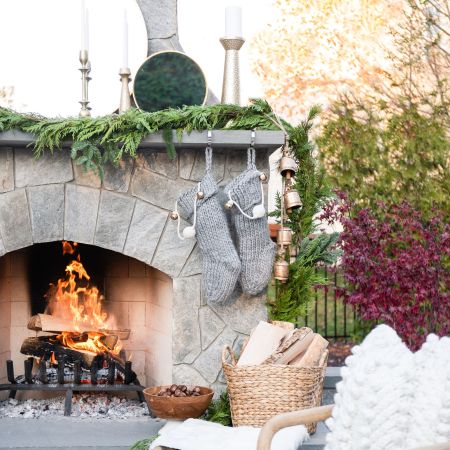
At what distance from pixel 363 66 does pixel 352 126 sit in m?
1.49

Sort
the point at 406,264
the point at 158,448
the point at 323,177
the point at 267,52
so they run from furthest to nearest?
the point at 267,52
the point at 406,264
the point at 323,177
the point at 158,448

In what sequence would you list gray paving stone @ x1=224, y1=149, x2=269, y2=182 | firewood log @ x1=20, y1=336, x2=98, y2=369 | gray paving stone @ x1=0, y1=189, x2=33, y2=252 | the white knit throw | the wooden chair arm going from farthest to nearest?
1. firewood log @ x1=20, y1=336, x2=98, y2=369
2. gray paving stone @ x1=224, y1=149, x2=269, y2=182
3. gray paving stone @ x1=0, y1=189, x2=33, y2=252
4. the wooden chair arm
5. the white knit throw

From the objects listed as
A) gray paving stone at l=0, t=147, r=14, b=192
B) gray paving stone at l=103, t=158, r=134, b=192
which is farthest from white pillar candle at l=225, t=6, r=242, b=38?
gray paving stone at l=0, t=147, r=14, b=192

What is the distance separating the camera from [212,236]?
3.76 metres

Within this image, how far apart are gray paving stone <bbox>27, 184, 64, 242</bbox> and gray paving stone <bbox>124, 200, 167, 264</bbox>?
33cm

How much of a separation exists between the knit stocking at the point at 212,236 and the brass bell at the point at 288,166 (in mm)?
347

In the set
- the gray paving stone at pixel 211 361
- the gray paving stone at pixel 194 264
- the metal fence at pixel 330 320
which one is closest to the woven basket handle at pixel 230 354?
the gray paving stone at pixel 211 361

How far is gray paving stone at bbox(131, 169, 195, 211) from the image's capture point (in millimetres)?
3904

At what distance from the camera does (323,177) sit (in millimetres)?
4129

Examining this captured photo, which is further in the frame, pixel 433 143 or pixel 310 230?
pixel 433 143

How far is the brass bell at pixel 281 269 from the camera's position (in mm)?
3912

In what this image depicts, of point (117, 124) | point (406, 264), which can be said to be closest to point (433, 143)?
point (406, 264)

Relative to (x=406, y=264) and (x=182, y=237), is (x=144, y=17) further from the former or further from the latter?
(x=406, y=264)

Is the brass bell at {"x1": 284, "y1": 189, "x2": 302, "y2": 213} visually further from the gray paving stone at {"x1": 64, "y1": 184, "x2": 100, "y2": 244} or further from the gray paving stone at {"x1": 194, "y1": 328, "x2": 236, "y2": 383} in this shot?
the gray paving stone at {"x1": 64, "y1": 184, "x2": 100, "y2": 244}
